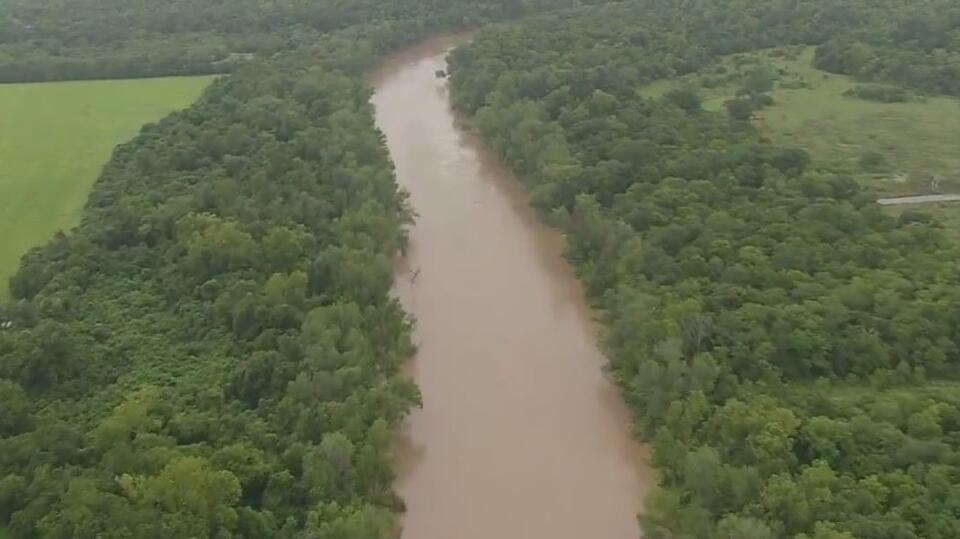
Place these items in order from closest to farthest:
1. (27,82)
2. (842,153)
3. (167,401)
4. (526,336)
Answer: (167,401), (526,336), (842,153), (27,82)

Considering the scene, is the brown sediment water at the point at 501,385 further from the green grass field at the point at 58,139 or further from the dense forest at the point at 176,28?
the dense forest at the point at 176,28

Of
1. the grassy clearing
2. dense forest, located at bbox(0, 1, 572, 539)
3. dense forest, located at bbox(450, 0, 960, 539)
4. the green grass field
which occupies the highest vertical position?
dense forest, located at bbox(0, 1, 572, 539)

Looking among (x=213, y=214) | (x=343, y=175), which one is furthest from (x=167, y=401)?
(x=343, y=175)

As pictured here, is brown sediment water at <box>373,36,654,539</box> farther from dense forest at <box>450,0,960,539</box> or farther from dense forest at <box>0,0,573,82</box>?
dense forest at <box>0,0,573,82</box>

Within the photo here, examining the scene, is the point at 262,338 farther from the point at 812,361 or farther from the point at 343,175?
the point at 812,361

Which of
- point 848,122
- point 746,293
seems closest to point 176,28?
point 848,122

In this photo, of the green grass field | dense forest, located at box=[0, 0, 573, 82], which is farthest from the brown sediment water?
dense forest, located at box=[0, 0, 573, 82]

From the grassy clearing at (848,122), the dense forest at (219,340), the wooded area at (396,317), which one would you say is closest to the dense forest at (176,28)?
the wooded area at (396,317)

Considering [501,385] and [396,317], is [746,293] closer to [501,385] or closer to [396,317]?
[501,385]
